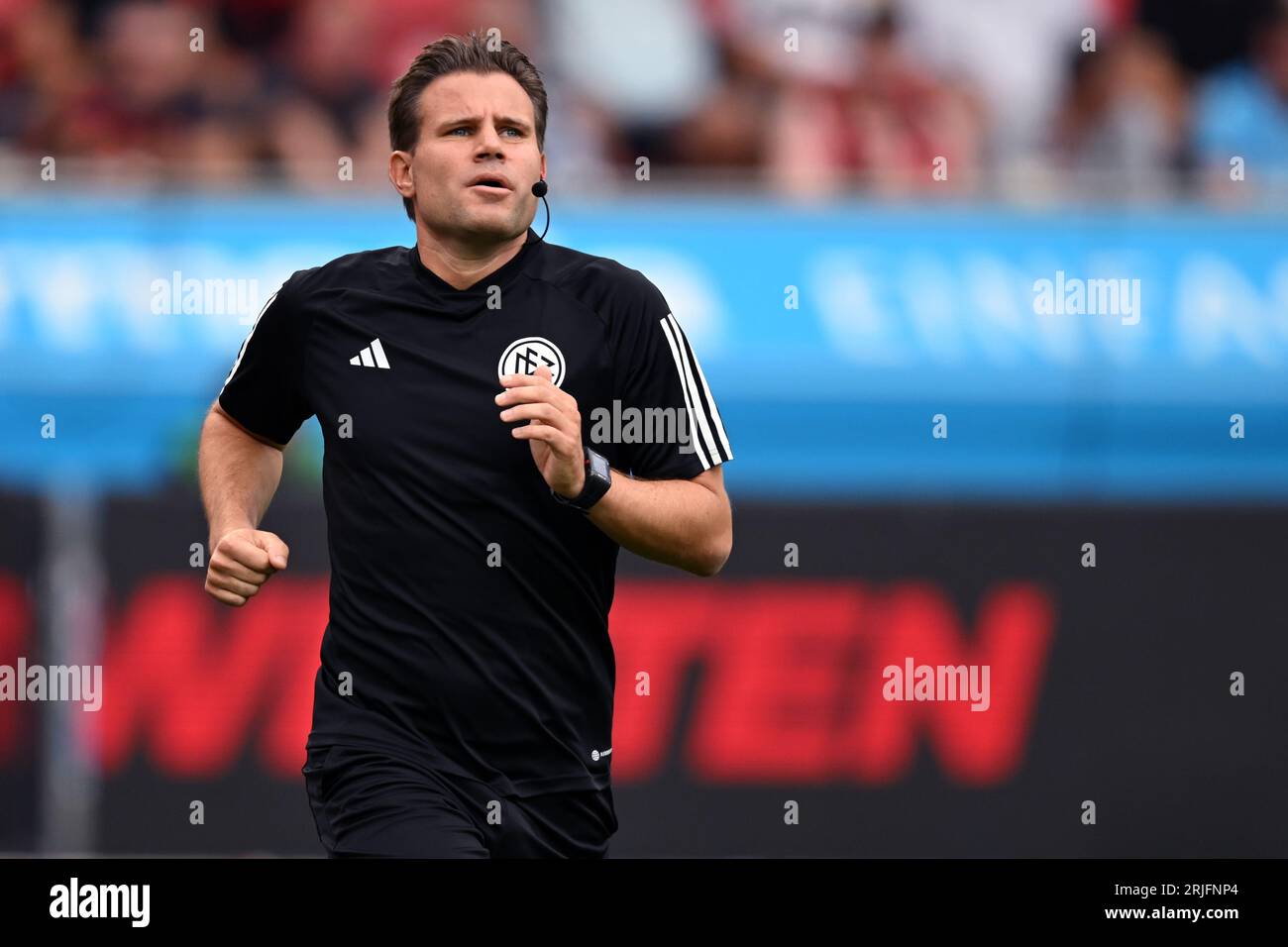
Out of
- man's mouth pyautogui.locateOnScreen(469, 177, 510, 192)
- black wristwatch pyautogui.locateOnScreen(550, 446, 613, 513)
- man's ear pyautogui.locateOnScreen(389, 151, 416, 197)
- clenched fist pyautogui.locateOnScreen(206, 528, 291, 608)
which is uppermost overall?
man's ear pyautogui.locateOnScreen(389, 151, 416, 197)

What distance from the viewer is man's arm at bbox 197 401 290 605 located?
4203 millimetres

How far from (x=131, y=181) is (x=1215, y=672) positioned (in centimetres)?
530

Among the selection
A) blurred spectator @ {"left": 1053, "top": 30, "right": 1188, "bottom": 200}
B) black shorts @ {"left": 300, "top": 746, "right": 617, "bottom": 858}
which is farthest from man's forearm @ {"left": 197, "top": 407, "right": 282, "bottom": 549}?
blurred spectator @ {"left": 1053, "top": 30, "right": 1188, "bottom": 200}

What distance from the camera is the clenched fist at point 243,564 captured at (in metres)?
4.18

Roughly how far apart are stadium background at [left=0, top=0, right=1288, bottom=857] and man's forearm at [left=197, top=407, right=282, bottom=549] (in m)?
3.18

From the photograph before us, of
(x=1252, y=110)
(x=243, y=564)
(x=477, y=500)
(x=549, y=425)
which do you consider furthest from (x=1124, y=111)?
(x=243, y=564)

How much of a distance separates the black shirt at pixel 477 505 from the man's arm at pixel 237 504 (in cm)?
24

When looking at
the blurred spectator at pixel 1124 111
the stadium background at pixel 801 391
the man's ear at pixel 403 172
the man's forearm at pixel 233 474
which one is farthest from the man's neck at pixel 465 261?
the blurred spectator at pixel 1124 111

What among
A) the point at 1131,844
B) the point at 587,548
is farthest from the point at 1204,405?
the point at 587,548

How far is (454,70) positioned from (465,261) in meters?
0.43

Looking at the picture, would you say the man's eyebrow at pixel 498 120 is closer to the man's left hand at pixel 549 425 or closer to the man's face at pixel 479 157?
the man's face at pixel 479 157

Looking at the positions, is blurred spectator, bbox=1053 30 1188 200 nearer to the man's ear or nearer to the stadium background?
the stadium background

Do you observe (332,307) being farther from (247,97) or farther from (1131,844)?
(247,97)

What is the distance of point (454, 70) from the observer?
446 centimetres
